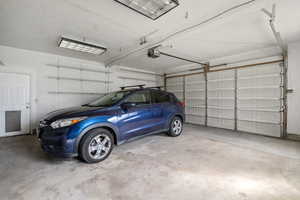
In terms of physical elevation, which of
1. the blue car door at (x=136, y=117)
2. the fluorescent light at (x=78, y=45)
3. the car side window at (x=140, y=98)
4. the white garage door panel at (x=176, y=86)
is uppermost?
the fluorescent light at (x=78, y=45)

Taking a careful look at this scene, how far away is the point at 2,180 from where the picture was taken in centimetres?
190

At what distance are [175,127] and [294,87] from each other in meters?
3.45

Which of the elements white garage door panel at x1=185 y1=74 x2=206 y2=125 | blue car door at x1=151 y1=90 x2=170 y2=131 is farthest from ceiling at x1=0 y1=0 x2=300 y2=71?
white garage door panel at x1=185 y1=74 x2=206 y2=125

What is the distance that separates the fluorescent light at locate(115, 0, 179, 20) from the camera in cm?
197

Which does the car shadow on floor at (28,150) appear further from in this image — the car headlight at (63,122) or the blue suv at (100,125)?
the car headlight at (63,122)

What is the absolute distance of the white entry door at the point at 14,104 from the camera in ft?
12.7

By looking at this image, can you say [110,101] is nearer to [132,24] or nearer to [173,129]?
[132,24]

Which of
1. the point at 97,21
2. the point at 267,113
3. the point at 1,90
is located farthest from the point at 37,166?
the point at 267,113

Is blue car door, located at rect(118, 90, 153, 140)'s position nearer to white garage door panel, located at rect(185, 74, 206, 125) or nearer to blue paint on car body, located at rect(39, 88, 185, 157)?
blue paint on car body, located at rect(39, 88, 185, 157)

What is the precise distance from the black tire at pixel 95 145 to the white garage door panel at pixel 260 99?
4674mm

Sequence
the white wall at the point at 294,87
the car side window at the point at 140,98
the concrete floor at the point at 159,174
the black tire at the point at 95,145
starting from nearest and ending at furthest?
the concrete floor at the point at 159,174 → the black tire at the point at 95,145 → the car side window at the point at 140,98 → the white wall at the point at 294,87

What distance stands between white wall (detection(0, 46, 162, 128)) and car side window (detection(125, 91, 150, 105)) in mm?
2840

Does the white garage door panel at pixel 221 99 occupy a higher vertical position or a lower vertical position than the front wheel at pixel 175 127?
higher

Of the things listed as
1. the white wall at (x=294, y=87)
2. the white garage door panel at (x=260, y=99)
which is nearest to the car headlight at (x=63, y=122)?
the white garage door panel at (x=260, y=99)
